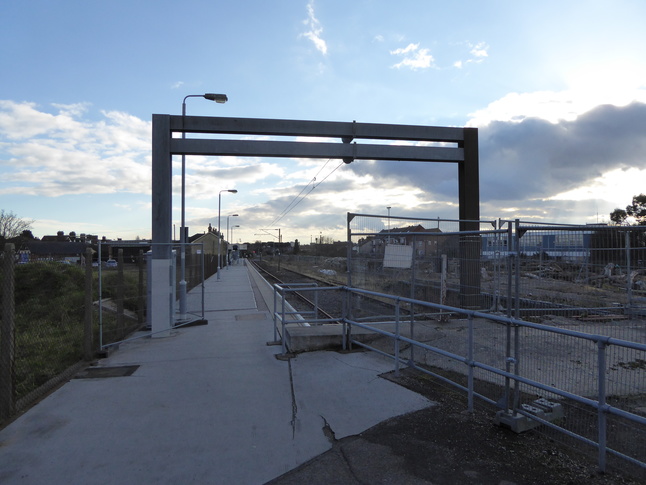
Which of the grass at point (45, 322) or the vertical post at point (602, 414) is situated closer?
the vertical post at point (602, 414)

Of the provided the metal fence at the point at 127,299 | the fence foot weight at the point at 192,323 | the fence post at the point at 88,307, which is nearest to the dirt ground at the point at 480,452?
the fence post at the point at 88,307

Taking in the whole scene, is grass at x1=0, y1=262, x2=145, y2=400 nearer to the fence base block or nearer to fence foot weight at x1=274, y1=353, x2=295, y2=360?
fence foot weight at x1=274, y1=353, x2=295, y2=360

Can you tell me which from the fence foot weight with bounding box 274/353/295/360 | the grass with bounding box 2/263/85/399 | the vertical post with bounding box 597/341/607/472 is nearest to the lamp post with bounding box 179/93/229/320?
the grass with bounding box 2/263/85/399

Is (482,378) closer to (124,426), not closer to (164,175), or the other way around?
(124,426)

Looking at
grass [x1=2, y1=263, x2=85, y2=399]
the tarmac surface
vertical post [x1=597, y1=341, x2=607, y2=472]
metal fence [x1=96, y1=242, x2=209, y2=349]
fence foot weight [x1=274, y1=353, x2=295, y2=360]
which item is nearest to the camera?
vertical post [x1=597, y1=341, x2=607, y2=472]

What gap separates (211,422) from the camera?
4.74 meters

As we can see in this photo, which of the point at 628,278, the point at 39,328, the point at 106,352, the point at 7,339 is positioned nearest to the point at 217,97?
the point at 39,328

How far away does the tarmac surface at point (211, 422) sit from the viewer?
147 inches

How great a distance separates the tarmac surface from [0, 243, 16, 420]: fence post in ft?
0.86

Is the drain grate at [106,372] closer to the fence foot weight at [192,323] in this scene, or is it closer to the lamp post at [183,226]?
the fence foot weight at [192,323]

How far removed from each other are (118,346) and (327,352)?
406 centimetres

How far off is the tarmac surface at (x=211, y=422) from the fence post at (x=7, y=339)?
26 cm

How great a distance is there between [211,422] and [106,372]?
2932 mm

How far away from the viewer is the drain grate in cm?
658
